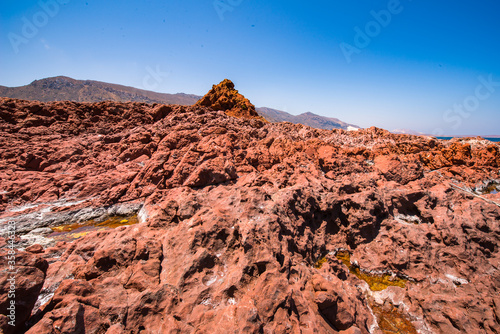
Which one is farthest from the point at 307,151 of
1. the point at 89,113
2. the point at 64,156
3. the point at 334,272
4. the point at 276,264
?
the point at 89,113

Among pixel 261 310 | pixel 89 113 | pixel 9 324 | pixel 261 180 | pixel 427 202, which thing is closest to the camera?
pixel 9 324

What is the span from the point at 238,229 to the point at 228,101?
20.2 metres

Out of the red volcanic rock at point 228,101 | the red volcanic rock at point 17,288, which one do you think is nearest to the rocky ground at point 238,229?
the red volcanic rock at point 17,288

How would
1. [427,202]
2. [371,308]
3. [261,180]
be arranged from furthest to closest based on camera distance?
[261,180], [427,202], [371,308]

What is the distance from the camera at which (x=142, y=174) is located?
1455 centimetres

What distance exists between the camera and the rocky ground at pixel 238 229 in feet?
15.5

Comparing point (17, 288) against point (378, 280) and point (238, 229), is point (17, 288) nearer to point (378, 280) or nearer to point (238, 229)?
point (238, 229)

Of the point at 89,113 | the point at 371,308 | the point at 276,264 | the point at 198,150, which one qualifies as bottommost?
the point at 371,308

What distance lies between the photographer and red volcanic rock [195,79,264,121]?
23359mm

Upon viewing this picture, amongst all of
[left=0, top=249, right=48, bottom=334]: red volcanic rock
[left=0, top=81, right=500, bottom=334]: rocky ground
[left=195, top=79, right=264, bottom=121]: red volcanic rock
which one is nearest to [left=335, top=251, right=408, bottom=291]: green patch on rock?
[left=0, top=81, right=500, bottom=334]: rocky ground

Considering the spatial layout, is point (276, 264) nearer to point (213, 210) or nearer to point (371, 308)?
point (213, 210)

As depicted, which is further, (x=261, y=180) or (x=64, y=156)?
(x=64, y=156)

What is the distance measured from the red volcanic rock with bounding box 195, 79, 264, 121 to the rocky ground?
4.72 m

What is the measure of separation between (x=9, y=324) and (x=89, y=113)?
20.7 meters
